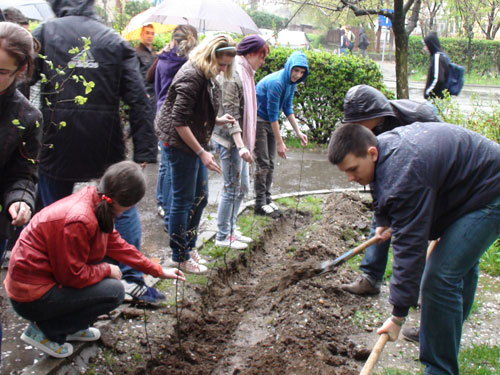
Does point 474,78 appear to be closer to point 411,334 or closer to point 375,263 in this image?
point 375,263

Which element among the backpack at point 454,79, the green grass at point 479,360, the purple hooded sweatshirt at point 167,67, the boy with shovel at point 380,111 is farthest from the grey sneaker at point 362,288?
the backpack at point 454,79

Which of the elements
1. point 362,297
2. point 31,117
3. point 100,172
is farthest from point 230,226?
point 31,117

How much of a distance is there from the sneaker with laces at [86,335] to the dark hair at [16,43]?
5.58 feet

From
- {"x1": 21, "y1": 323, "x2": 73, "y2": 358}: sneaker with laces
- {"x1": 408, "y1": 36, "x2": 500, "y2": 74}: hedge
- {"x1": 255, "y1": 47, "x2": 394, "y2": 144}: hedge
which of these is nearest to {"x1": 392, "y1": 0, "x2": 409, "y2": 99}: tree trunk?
{"x1": 255, "y1": 47, "x2": 394, "y2": 144}: hedge

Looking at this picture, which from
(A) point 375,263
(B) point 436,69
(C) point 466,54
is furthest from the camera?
(C) point 466,54

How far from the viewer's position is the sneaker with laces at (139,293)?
152 inches

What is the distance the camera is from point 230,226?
531cm

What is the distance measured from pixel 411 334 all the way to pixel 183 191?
6.83 feet

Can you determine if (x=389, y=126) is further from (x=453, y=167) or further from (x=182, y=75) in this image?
(x=182, y=75)

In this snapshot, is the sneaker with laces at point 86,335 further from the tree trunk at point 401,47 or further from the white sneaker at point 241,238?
the tree trunk at point 401,47

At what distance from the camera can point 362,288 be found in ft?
14.5

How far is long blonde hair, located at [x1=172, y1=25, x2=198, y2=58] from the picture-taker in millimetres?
5043

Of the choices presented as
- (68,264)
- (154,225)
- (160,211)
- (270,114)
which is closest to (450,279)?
(68,264)

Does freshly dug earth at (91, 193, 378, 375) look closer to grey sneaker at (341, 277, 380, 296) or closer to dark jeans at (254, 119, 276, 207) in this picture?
grey sneaker at (341, 277, 380, 296)
